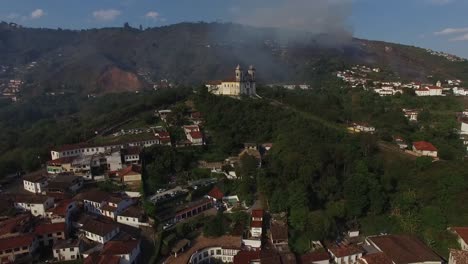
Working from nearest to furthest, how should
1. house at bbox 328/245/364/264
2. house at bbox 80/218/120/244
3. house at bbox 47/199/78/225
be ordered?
house at bbox 328/245/364/264
house at bbox 80/218/120/244
house at bbox 47/199/78/225

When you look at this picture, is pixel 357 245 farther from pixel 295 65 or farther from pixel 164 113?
pixel 295 65

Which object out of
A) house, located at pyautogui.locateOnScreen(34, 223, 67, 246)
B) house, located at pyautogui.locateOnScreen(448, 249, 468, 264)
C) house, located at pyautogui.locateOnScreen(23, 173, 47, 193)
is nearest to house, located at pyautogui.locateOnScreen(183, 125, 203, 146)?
house, located at pyautogui.locateOnScreen(23, 173, 47, 193)

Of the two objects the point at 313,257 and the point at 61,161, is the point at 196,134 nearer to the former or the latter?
the point at 61,161

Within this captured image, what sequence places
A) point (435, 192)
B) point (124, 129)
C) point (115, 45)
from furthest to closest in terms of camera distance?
point (115, 45)
point (124, 129)
point (435, 192)

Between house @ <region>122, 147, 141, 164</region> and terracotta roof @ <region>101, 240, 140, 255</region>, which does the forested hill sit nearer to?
house @ <region>122, 147, 141, 164</region>

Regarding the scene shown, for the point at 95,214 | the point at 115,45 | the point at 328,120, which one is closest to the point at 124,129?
the point at 95,214

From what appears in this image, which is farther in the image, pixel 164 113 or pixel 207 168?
pixel 164 113
